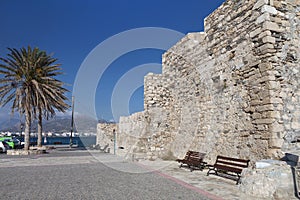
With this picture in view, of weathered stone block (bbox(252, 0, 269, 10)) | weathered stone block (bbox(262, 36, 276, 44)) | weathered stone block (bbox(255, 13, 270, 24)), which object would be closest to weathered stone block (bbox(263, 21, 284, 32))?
weathered stone block (bbox(255, 13, 270, 24))

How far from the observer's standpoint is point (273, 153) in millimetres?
5805

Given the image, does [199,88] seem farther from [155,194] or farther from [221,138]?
[155,194]

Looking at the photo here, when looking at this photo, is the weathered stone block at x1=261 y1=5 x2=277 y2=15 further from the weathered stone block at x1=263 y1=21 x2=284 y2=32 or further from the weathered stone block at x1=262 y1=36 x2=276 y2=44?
the weathered stone block at x1=262 y1=36 x2=276 y2=44

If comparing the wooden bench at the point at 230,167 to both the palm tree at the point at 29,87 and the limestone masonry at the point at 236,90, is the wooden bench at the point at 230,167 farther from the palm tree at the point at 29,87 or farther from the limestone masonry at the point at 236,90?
the palm tree at the point at 29,87

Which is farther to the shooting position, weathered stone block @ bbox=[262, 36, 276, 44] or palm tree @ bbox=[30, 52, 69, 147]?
palm tree @ bbox=[30, 52, 69, 147]

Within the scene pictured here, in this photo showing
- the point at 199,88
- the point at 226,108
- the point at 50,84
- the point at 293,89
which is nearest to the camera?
the point at 293,89

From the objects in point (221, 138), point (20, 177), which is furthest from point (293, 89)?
point (20, 177)

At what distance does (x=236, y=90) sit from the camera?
7461 mm

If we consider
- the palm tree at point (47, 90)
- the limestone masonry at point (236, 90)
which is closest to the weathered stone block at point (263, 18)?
the limestone masonry at point (236, 90)

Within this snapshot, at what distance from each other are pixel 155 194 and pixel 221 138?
3784 mm

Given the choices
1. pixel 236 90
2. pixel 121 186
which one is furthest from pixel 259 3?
pixel 121 186

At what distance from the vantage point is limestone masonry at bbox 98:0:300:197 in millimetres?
6160

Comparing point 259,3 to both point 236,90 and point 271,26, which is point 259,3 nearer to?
point 271,26

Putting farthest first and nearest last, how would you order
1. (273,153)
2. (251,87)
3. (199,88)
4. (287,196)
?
(199,88) → (251,87) → (273,153) → (287,196)
